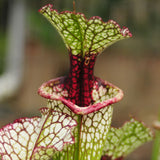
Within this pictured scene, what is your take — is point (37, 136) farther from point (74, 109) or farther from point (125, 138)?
point (125, 138)

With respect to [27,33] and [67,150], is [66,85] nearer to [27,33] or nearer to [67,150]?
[67,150]

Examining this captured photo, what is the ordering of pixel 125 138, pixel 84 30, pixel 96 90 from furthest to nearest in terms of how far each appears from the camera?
1. pixel 125 138
2. pixel 96 90
3. pixel 84 30

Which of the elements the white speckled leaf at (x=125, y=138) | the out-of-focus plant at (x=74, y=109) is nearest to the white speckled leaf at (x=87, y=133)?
the out-of-focus plant at (x=74, y=109)

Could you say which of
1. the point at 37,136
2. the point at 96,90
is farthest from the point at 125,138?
the point at 37,136

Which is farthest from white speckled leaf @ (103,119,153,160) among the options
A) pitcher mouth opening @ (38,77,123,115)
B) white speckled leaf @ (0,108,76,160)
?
white speckled leaf @ (0,108,76,160)

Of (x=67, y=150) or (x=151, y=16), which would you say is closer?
(x=67, y=150)

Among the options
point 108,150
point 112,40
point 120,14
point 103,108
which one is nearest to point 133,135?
point 108,150

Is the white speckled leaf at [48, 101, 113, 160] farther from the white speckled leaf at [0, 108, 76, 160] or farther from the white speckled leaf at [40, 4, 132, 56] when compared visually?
the white speckled leaf at [40, 4, 132, 56]
